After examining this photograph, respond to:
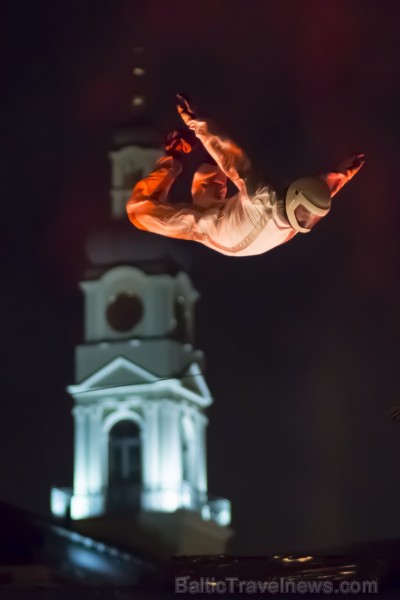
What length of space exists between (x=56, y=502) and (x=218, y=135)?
40.2ft

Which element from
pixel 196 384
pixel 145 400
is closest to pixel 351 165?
pixel 196 384

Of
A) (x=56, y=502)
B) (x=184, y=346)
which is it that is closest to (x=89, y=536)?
(x=56, y=502)

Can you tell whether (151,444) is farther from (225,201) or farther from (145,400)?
(225,201)

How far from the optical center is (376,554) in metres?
6.82

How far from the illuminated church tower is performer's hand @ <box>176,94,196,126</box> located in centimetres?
1145

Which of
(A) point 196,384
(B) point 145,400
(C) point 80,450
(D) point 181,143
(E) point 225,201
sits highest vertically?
(B) point 145,400

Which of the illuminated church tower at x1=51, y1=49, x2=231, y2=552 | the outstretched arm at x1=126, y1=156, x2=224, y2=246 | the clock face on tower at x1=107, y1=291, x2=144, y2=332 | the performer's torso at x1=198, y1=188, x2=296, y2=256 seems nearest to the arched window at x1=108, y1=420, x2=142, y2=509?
the illuminated church tower at x1=51, y1=49, x2=231, y2=552

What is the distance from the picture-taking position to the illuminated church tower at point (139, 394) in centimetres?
1850

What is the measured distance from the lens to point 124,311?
20281mm

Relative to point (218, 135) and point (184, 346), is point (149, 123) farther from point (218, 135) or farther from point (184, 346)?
point (218, 135)

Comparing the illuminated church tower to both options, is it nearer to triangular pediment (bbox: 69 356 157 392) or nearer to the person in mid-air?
triangular pediment (bbox: 69 356 157 392)

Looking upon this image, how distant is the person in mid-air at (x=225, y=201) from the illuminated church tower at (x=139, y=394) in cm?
1131

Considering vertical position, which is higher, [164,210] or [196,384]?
[196,384]

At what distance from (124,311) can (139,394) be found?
1.00m
